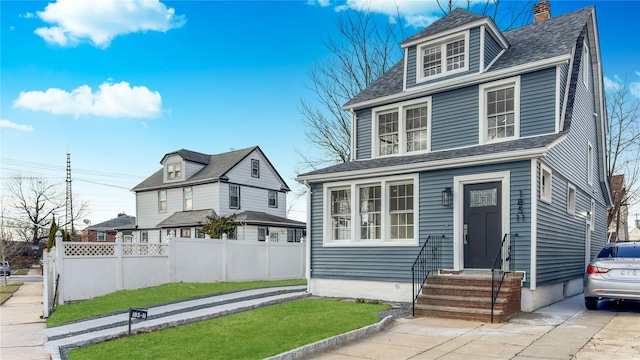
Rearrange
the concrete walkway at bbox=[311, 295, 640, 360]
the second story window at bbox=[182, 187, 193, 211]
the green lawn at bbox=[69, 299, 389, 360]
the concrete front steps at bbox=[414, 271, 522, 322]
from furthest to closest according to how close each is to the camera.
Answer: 1. the second story window at bbox=[182, 187, 193, 211]
2. the concrete front steps at bbox=[414, 271, 522, 322]
3. the green lawn at bbox=[69, 299, 389, 360]
4. the concrete walkway at bbox=[311, 295, 640, 360]

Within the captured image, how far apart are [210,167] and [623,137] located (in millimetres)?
23261

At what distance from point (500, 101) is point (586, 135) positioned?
16.6 feet

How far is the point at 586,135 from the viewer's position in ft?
47.2

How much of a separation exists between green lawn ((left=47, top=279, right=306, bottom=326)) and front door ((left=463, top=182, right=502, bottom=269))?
7.65m

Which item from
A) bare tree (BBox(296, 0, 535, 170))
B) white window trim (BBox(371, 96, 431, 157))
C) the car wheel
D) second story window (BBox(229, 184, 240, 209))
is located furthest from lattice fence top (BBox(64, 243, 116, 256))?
the car wheel

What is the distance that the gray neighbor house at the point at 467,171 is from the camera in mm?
9883

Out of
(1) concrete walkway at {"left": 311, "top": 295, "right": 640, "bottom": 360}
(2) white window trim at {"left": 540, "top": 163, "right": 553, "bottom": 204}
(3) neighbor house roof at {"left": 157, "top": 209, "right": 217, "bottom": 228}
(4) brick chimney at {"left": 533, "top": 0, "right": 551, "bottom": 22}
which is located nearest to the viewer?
(1) concrete walkway at {"left": 311, "top": 295, "right": 640, "bottom": 360}

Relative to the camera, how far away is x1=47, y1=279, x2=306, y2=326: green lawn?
434 inches

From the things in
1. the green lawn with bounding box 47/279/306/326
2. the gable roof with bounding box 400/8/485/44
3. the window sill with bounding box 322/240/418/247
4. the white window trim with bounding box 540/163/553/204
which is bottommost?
the green lawn with bounding box 47/279/306/326

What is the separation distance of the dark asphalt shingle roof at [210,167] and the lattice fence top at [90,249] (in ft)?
39.2

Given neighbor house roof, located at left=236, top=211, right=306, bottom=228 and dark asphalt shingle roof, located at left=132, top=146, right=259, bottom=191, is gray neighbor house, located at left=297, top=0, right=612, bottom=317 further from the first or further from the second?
dark asphalt shingle roof, located at left=132, top=146, right=259, bottom=191

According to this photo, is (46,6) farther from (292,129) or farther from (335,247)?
(292,129)

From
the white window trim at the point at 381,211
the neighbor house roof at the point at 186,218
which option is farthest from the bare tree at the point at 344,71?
the white window trim at the point at 381,211

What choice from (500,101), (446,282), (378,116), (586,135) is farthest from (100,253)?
(586,135)
